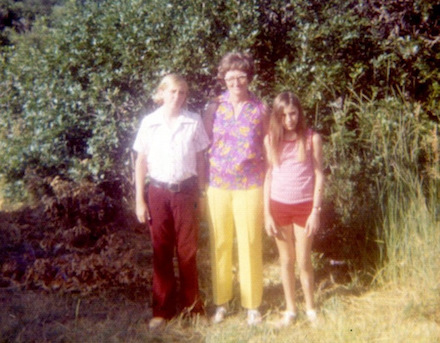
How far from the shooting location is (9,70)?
6.32 meters

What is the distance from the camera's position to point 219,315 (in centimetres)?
363

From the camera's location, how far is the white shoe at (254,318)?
3.56 m

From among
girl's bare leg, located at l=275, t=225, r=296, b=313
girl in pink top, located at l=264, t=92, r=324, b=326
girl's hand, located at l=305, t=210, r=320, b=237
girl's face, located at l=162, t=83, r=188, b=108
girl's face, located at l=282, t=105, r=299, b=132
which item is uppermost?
girl's face, located at l=162, t=83, r=188, b=108

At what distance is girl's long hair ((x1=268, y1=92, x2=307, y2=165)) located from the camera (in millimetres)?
3287

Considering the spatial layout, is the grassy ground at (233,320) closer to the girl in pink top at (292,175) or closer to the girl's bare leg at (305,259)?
the girl's bare leg at (305,259)

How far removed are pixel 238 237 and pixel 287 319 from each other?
2.46 ft

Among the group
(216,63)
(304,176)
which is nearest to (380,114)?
(304,176)

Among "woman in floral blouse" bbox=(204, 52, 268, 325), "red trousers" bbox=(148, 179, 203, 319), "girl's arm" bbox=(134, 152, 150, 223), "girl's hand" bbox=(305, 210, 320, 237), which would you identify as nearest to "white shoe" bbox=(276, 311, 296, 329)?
"woman in floral blouse" bbox=(204, 52, 268, 325)

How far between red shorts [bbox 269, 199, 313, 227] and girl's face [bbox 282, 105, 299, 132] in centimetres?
55

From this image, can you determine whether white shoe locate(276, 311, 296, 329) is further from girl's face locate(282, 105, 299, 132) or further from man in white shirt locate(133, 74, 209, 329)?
girl's face locate(282, 105, 299, 132)

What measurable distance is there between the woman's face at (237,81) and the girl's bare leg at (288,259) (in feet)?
3.45

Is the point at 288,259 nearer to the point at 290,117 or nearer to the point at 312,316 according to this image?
the point at 312,316

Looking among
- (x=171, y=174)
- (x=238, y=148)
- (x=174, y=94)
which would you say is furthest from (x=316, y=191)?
(x=174, y=94)

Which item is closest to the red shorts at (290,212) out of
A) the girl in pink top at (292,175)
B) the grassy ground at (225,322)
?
the girl in pink top at (292,175)
